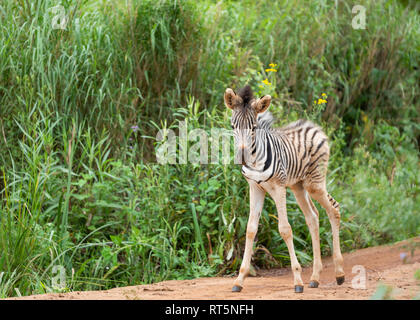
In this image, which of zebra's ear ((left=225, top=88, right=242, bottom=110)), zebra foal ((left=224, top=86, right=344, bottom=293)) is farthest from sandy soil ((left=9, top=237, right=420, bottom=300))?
zebra's ear ((left=225, top=88, right=242, bottom=110))

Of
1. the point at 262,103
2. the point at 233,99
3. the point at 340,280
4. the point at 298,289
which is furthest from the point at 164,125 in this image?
the point at 298,289

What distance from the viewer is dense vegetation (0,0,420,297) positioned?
6605 mm

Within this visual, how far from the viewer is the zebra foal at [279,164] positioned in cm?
508

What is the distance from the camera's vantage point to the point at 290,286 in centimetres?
561

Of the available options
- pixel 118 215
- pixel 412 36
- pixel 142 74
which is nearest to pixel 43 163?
pixel 118 215

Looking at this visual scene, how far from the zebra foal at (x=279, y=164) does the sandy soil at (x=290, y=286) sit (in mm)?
223

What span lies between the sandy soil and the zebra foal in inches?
8.8

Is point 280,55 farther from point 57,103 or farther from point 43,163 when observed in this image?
point 43,163

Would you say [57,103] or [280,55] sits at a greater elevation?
[280,55]

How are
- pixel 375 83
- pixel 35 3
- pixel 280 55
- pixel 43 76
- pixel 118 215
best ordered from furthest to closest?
pixel 375 83 → pixel 280 55 → pixel 35 3 → pixel 43 76 → pixel 118 215

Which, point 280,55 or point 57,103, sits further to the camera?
point 280,55

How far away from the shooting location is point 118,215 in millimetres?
7039

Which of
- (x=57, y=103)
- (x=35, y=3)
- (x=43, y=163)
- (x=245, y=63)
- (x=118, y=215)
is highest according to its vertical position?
(x=35, y=3)
